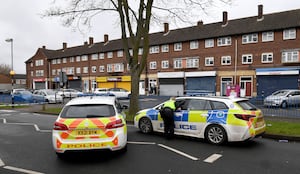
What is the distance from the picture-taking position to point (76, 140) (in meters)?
5.22

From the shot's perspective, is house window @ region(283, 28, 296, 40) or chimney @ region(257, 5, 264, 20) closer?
house window @ region(283, 28, 296, 40)

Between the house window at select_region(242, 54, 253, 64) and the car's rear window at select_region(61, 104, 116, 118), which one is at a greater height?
the house window at select_region(242, 54, 253, 64)

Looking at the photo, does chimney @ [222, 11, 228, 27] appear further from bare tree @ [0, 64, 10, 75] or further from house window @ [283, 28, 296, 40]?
bare tree @ [0, 64, 10, 75]

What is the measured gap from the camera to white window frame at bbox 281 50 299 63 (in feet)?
87.6

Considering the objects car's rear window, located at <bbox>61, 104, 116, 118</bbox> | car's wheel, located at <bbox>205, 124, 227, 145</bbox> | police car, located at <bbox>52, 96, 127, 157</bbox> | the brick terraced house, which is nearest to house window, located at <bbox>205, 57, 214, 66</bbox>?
the brick terraced house

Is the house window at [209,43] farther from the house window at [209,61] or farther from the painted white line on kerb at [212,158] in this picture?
the painted white line on kerb at [212,158]

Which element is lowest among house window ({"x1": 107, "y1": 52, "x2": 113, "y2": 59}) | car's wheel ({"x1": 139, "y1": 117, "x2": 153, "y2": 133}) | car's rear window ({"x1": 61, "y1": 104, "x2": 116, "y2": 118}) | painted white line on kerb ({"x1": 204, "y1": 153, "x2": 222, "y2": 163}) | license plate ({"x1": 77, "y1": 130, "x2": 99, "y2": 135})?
painted white line on kerb ({"x1": 204, "y1": 153, "x2": 222, "y2": 163})

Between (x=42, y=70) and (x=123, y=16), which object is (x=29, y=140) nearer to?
(x=123, y=16)

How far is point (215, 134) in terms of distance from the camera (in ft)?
22.5

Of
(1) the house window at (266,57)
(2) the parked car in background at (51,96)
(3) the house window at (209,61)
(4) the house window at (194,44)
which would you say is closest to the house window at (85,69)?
(4) the house window at (194,44)

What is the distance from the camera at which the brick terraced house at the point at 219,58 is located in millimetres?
27703

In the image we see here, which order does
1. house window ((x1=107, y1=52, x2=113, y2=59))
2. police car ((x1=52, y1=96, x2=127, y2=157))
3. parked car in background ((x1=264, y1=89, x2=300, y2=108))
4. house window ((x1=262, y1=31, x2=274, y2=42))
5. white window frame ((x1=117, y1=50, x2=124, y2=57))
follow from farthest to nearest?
house window ((x1=107, y1=52, x2=113, y2=59)), white window frame ((x1=117, y1=50, x2=124, y2=57)), house window ((x1=262, y1=31, x2=274, y2=42)), parked car in background ((x1=264, y1=89, x2=300, y2=108)), police car ((x1=52, y1=96, x2=127, y2=157))

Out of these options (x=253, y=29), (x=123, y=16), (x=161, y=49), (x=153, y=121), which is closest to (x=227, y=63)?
(x=253, y=29)

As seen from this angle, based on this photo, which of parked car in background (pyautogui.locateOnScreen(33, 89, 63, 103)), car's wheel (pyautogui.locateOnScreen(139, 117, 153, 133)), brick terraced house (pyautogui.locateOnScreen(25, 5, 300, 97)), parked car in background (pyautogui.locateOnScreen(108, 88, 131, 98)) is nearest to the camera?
car's wheel (pyautogui.locateOnScreen(139, 117, 153, 133))
